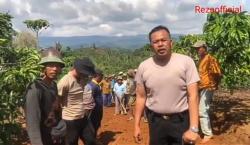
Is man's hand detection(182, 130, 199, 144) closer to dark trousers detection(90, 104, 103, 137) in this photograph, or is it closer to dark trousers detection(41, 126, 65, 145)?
dark trousers detection(41, 126, 65, 145)

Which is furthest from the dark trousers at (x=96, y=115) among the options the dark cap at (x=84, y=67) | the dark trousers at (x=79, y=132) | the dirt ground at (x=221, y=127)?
the dark cap at (x=84, y=67)

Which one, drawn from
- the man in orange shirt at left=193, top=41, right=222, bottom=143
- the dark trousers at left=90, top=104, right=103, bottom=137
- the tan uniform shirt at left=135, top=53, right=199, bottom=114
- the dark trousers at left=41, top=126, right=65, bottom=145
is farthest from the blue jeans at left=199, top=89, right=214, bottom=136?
the dark trousers at left=41, top=126, right=65, bottom=145

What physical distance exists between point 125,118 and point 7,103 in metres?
10.4

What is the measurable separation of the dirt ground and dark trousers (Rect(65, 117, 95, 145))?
3.23m

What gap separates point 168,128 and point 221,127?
6119 millimetres

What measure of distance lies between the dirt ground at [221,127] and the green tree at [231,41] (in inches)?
33.3


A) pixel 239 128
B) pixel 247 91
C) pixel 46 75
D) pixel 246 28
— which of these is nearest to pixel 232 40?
pixel 246 28

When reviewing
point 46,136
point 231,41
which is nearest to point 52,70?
point 46,136

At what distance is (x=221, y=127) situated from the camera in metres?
10.6

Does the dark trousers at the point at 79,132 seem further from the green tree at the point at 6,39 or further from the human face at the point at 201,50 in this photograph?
the human face at the point at 201,50

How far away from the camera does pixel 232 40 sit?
989cm

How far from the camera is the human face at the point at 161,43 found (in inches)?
183

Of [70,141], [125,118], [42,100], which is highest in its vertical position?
[42,100]

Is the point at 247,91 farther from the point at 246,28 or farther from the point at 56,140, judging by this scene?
the point at 56,140
